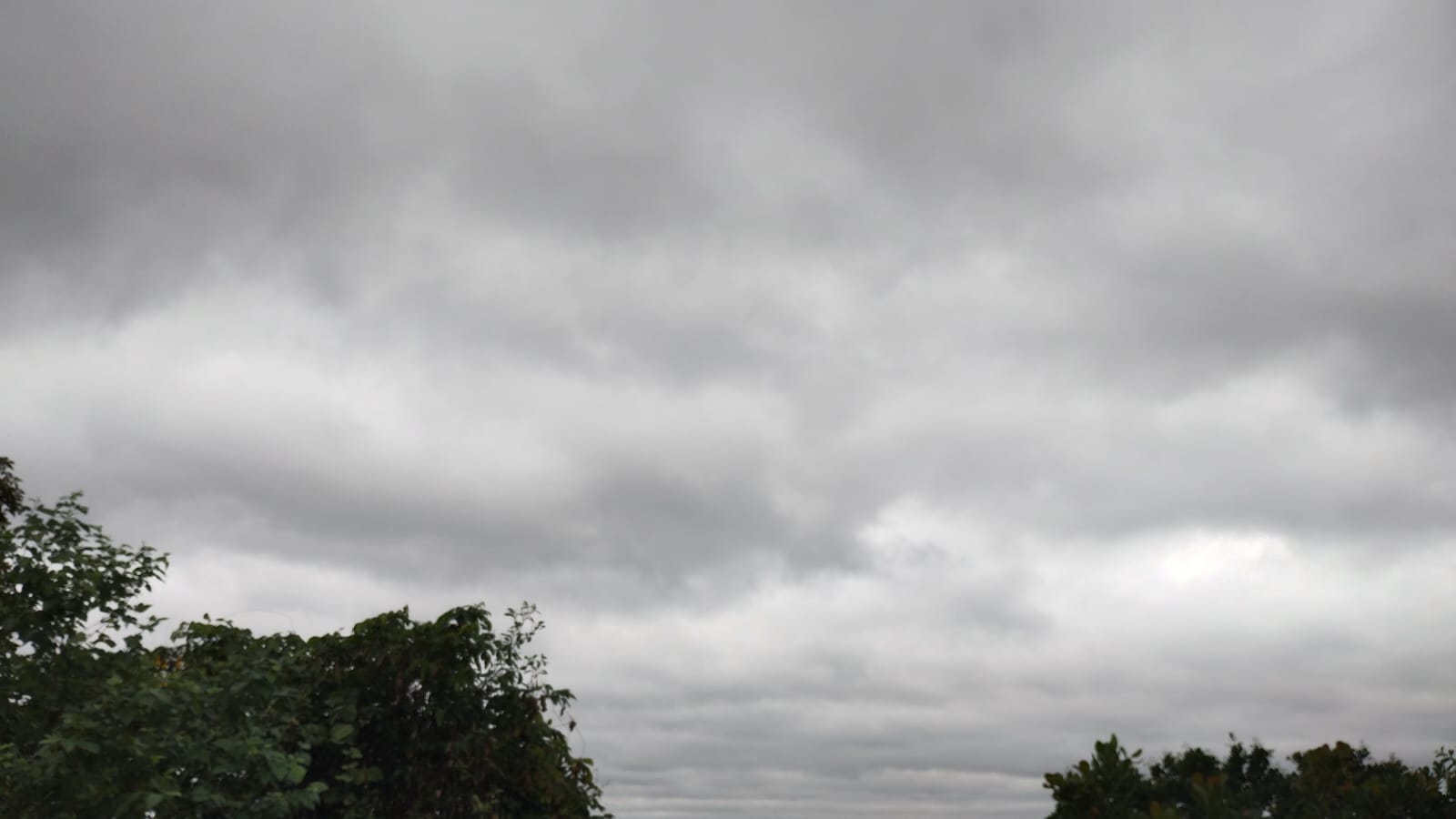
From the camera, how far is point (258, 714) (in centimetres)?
1195

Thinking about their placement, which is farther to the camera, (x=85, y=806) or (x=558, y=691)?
(x=558, y=691)

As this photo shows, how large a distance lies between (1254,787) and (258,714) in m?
9.96

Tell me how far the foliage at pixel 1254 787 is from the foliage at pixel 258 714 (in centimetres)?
706

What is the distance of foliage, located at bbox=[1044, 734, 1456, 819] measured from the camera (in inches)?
296

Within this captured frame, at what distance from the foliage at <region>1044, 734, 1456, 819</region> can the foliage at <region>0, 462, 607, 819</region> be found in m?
7.06

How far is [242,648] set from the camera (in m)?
13.5

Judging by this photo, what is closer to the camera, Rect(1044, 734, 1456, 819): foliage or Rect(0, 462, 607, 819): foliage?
Rect(1044, 734, 1456, 819): foliage

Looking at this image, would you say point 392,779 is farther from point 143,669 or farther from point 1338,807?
point 1338,807

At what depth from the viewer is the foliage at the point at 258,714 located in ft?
36.1

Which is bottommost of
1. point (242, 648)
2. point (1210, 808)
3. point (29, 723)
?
point (1210, 808)

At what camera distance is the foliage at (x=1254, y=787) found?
751 cm

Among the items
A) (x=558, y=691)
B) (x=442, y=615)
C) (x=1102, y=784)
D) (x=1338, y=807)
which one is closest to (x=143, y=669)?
(x=442, y=615)

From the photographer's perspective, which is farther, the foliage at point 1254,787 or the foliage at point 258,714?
the foliage at point 258,714

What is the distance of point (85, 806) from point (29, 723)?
1757 mm
